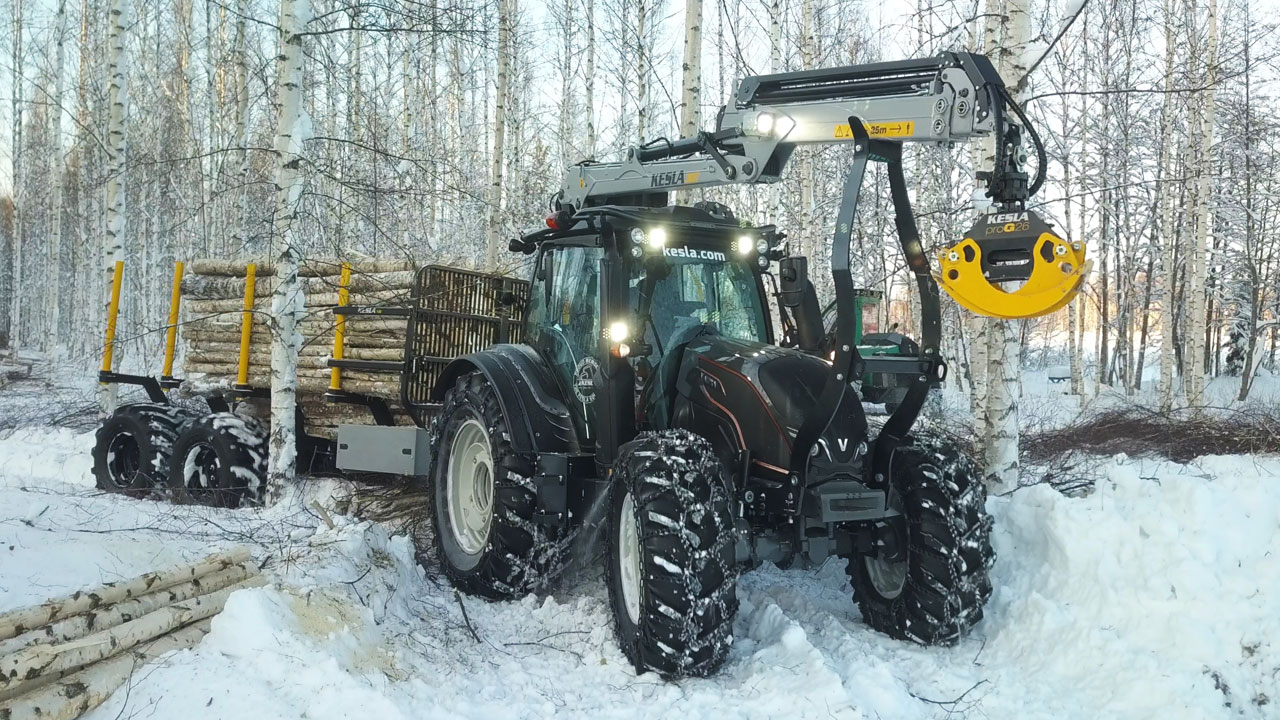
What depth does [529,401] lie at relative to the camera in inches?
209

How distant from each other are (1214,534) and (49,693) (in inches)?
199

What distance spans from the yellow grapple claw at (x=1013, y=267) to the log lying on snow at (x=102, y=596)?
154 inches

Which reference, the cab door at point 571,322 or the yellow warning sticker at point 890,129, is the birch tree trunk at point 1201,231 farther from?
the yellow warning sticker at point 890,129

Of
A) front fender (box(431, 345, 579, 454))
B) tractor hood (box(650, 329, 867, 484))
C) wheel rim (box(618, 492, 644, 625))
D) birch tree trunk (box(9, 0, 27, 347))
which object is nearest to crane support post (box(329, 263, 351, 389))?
front fender (box(431, 345, 579, 454))

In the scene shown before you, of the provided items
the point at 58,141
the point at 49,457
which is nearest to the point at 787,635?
the point at 49,457

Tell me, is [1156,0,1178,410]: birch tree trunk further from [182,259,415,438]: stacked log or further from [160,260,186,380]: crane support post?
[160,260,186,380]: crane support post

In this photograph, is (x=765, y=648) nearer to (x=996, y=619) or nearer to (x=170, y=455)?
(x=996, y=619)

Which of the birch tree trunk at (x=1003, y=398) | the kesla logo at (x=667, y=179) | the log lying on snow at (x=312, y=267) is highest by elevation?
the kesla logo at (x=667, y=179)

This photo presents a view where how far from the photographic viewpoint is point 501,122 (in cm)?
1366

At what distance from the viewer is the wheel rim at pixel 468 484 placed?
5926 millimetres

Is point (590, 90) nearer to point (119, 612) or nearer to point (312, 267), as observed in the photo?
point (312, 267)

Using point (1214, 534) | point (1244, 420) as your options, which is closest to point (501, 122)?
point (1244, 420)

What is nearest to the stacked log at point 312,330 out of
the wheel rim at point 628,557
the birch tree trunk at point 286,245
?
the birch tree trunk at point 286,245

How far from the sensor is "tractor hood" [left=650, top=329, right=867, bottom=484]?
4.32m
